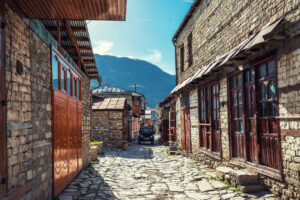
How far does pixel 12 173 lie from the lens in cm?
380

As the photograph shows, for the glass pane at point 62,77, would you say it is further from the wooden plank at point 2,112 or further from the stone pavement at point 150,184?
the wooden plank at point 2,112

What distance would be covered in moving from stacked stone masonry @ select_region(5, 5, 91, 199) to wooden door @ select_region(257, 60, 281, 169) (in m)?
4.85

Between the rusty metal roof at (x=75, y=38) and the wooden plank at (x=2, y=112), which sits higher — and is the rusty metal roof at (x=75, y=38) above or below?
above

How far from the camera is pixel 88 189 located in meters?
6.81

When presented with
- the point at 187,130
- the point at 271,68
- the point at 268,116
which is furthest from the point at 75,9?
the point at 187,130

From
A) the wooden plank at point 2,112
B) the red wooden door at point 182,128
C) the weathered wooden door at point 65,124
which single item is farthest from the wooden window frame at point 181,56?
the wooden plank at point 2,112

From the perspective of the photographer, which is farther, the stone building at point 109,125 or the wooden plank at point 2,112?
the stone building at point 109,125

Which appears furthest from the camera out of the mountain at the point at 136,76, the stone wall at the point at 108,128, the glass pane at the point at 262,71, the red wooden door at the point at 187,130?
the mountain at the point at 136,76

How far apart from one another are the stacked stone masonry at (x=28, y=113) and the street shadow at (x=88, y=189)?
811 millimetres

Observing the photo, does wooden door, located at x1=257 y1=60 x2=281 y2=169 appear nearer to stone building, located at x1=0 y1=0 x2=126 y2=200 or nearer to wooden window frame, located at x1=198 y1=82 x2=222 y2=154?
wooden window frame, located at x1=198 y1=82 x2=222 y2=154

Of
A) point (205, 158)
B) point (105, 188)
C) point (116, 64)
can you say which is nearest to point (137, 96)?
point (205, 158)

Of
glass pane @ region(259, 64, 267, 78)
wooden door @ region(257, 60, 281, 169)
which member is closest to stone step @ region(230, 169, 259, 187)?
wooden door @ region(257, 60, 281, 169)

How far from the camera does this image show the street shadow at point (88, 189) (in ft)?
20.1

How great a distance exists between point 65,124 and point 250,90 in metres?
5.07
